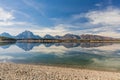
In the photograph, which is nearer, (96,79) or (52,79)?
(52,79)

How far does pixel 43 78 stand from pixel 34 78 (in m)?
0.82

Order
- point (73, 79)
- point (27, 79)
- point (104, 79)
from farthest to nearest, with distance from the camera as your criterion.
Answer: point (104, 79) < point (73, 79) < point (27, 79)

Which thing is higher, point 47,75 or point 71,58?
point 47,75

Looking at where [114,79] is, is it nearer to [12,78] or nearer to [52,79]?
[52,79]

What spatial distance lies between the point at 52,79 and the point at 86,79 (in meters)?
3.52

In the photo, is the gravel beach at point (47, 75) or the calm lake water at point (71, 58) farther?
the calm lake water at point (71, 58)

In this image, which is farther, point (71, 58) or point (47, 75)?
point (71, 58)

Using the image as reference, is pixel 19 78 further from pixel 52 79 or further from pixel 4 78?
pixel 52 79

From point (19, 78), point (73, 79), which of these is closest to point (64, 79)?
point (73, 79)

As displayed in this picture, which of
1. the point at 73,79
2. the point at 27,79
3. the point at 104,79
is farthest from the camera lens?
the point at 104,79

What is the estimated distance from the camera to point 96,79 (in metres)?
19.8

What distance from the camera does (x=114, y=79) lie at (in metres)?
20.7

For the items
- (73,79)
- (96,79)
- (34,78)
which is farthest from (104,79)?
(34,78)

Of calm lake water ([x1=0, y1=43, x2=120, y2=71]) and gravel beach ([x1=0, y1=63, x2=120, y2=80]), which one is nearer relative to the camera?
gravel beach ([x1=0, y1=63, x2=120, y2=80])
